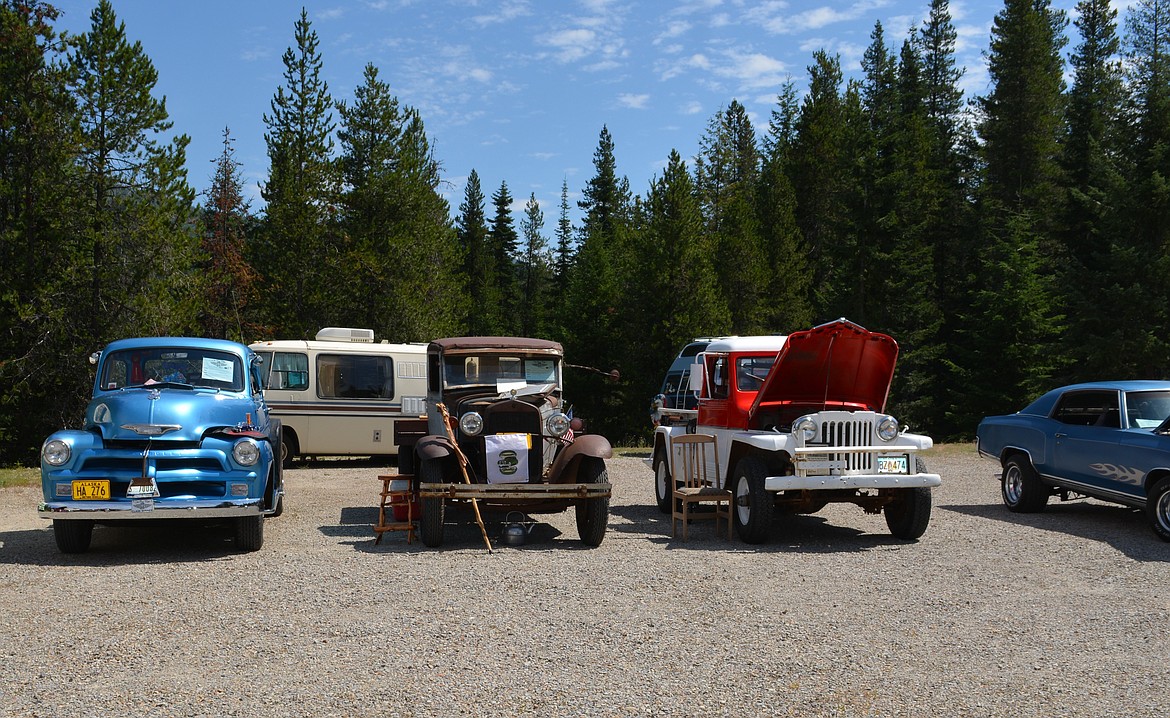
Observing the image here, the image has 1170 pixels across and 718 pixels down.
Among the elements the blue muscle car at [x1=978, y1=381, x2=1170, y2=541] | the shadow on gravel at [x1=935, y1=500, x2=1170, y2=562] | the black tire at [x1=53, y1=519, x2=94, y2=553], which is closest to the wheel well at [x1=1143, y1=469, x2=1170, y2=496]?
the blue muscle car at [x1=978, y1=381, x2=1170, y2=541]

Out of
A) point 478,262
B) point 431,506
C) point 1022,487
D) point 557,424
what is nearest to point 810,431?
point 557,424

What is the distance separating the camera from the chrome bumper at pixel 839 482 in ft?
32.8

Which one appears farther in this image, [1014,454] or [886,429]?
[1014,454]

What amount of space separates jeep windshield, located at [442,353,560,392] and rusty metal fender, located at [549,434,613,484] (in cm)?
134

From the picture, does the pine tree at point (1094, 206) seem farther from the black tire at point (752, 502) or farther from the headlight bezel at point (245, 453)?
the headlight bezel at point (245, 453)

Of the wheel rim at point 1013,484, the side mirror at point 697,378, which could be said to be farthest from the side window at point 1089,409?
the side mirror at point 697,378

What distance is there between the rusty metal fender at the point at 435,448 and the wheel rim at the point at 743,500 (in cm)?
317

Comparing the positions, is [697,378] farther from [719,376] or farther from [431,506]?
[431,506]

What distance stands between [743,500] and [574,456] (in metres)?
2.01

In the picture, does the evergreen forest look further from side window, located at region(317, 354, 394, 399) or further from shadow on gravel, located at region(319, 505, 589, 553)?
shadow on gravel, located at region(319, 505, 589, 553)

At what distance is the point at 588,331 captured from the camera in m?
53.1

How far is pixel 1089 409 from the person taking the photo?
41.1 ft

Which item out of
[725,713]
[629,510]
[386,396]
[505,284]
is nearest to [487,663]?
[725,713]

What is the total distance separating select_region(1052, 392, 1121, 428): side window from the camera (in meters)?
12.0
